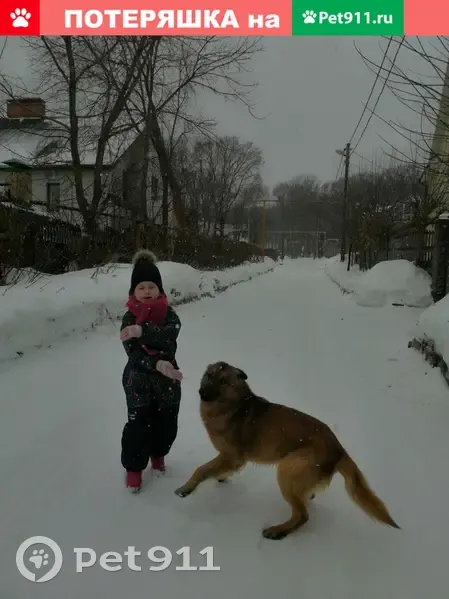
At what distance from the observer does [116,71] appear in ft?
6.95

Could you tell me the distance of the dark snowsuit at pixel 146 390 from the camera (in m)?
1.33

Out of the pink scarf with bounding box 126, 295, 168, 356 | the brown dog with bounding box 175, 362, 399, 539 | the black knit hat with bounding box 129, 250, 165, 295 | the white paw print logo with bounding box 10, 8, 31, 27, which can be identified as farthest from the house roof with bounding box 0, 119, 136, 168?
the brown dog with bounding box 175, 362, 399, 539

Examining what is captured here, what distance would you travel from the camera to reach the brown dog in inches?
44.4

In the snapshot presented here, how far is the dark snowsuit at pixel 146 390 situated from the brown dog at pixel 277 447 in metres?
0.14

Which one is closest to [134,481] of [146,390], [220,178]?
[146,390]

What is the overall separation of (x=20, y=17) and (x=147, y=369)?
1.22m

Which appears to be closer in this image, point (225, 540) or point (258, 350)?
point (225, 540)

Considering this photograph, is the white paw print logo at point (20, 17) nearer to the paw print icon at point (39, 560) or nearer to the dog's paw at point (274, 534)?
the paw print icon at point (39, 560)

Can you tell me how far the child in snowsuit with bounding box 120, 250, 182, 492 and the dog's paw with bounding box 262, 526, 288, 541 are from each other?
421mm

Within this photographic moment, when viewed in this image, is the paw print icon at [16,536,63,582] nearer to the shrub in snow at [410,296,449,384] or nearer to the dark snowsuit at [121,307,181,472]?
the dark snowsuit at [121,307,181,472]

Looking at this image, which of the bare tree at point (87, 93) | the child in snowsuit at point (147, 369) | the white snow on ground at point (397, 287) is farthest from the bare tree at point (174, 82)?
the white snow on ground at point (397, 287)

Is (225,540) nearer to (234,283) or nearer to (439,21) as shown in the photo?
(439,21)

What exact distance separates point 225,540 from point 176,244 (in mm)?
2870

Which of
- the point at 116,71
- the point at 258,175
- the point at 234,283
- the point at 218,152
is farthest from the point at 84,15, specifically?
the point at 234,283
